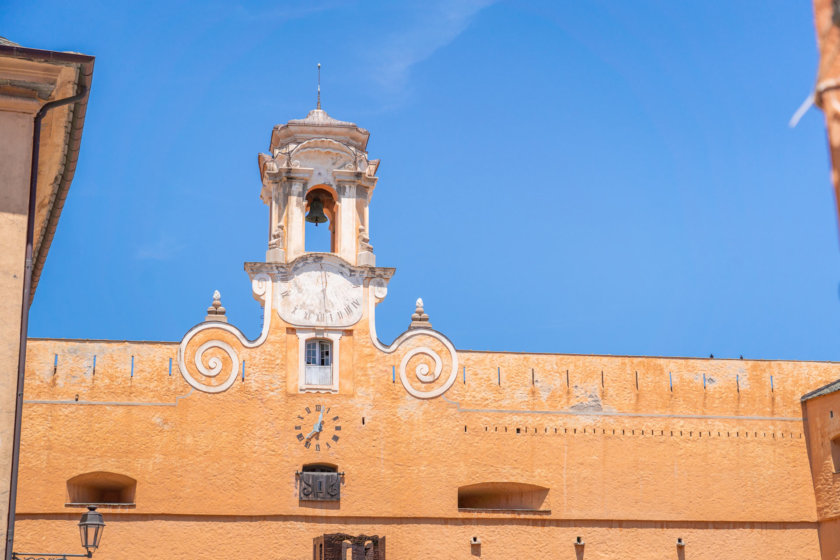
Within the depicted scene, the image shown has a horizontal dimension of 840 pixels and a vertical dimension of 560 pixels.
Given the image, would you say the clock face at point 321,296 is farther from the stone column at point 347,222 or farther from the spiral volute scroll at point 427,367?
the spiral volute scroll at point 427,367

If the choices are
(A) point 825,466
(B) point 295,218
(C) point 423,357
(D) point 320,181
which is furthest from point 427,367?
(A) point 825,466

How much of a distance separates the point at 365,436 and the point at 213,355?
111 inches

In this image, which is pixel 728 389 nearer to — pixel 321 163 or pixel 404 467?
pixel 404 467

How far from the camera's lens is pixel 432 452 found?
2048cm

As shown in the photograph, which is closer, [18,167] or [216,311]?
[18,167]

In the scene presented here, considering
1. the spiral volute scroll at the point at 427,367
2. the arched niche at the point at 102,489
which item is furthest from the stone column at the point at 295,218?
the arched niche at the point at 102,489

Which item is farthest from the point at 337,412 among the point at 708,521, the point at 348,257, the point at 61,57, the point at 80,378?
the point at 61,57

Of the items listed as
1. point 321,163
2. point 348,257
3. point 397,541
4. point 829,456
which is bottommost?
point 397,541

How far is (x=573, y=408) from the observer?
2103 centimetres

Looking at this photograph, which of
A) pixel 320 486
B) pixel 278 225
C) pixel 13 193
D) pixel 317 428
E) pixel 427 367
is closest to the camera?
pixel 13 193

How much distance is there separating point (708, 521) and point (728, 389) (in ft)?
7.57

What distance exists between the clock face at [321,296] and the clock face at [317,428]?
5.00ft

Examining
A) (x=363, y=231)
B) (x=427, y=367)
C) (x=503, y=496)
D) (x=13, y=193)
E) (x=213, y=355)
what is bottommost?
(x=503, y=496)

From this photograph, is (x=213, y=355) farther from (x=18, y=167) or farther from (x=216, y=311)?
(x=18, y=167)
